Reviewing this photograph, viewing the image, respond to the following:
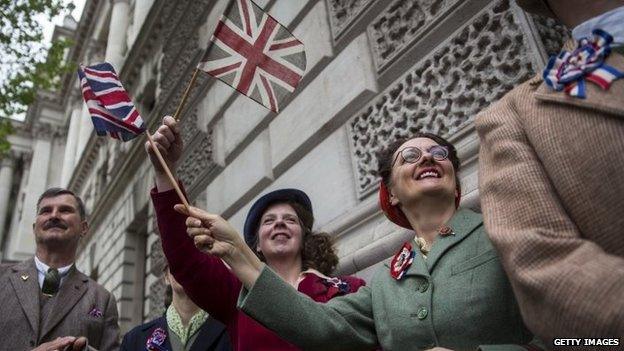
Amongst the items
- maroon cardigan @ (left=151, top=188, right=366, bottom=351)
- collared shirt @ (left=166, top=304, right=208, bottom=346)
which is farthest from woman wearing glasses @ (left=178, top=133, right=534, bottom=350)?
collared shirt @ (left=166, top=304, right=208, bottom=346)

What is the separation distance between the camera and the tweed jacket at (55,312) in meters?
3.01

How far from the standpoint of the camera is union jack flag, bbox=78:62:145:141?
9.48 feet

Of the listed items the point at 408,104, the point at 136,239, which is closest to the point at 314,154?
the point at 408,104

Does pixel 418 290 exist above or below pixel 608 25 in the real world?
below

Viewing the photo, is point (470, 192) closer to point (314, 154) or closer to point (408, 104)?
point (408, 104)

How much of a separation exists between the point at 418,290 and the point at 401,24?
2.71m

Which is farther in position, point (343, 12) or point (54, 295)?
point (343, 12)

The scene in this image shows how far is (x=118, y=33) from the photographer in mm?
17250

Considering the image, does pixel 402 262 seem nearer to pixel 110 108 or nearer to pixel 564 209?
pixel 564 209

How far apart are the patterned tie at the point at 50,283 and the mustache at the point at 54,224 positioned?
316 millimetres

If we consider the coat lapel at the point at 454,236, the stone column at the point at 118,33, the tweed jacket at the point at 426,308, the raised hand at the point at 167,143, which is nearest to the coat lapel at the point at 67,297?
the raised hand at the point at 167,143

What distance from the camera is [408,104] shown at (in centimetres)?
366

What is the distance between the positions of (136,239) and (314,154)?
25.5 feet

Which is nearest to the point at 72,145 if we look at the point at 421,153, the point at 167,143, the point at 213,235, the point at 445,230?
the point at 167,143
